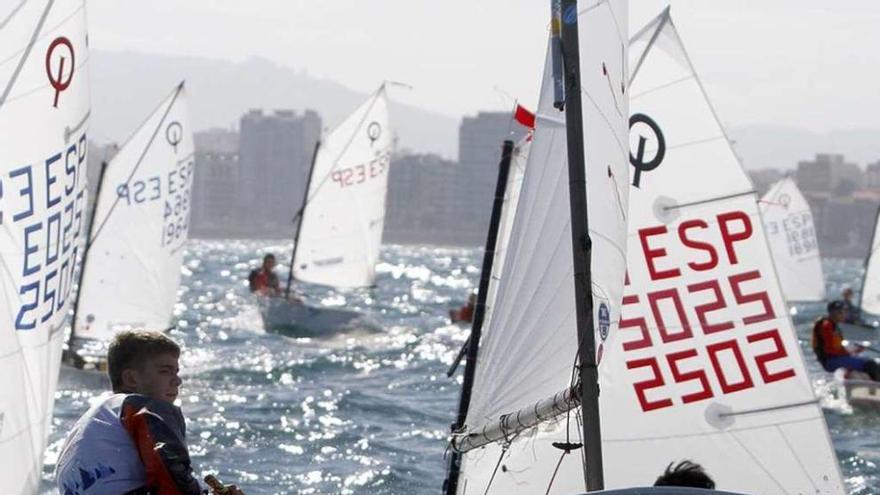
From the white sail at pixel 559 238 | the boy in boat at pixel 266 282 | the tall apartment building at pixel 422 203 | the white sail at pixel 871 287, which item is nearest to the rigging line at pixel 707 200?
the white sail at pixel 559 238

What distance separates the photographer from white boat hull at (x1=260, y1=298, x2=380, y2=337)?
2398cm

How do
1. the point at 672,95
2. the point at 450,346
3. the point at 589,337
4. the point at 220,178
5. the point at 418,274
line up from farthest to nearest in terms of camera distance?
the point at 220,178, the point at 418,274, the point at 450,346, the point at 672,95, the point at 589,337

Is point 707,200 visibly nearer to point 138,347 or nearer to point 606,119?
point 606,119

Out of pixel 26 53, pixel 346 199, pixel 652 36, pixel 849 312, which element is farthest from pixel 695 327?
pixel 849 312

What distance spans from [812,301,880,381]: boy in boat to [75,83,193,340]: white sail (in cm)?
758

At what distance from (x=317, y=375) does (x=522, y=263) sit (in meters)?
13.5

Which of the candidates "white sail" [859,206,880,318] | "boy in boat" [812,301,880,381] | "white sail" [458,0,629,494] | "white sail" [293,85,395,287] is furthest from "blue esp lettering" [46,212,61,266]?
"white sail" [859,206,880,318]

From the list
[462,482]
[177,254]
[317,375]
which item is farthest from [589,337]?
[177,254]

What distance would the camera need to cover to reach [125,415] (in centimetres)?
371

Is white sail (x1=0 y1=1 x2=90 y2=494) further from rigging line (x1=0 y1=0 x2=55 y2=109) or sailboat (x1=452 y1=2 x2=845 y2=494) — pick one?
sailboat (x1=452 y1=2 x2=845 y2=494)

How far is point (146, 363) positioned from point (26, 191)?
3321 millimetres

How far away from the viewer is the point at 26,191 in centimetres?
688

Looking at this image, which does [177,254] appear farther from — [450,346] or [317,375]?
[450,346]

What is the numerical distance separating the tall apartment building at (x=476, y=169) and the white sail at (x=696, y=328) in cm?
14961
